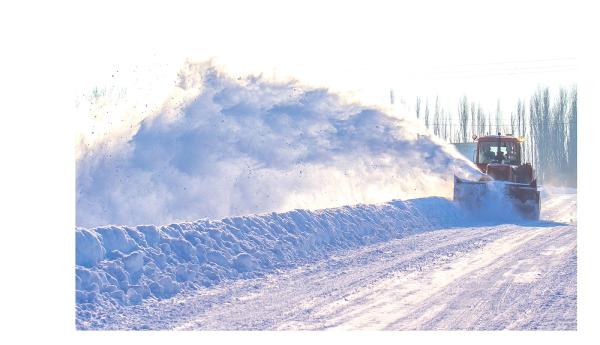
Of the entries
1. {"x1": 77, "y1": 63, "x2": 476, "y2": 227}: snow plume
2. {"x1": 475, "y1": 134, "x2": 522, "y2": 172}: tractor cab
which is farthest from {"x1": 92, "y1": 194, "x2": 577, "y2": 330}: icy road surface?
{"x1": 475, "y1": 134, "x2": 522, "y2": 172}: tractor cab

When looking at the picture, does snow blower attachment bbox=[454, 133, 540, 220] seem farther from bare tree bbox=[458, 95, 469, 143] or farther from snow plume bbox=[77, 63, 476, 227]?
bare tree bbox=[458, 95, 469, 143]

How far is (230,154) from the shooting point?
60.3 ft

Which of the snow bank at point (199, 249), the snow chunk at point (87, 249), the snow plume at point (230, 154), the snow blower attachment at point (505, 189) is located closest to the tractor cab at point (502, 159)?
the snow blower attachment at point (505, 189)

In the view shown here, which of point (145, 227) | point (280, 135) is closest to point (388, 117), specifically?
point (280, 135)

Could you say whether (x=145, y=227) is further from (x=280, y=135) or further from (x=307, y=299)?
(x=280, y=135)

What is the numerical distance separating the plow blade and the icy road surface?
5407mm

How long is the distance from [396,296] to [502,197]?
9955mm

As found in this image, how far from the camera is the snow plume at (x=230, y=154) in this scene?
58.1ft

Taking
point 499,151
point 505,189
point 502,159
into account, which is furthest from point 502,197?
point 499,151

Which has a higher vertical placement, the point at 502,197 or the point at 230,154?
the point at 230,154

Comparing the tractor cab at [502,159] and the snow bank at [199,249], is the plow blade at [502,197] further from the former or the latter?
the snow bank at [199,249]

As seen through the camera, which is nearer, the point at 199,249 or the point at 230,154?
the point at 199,249

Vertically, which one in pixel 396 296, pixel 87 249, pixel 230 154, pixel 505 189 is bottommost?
pixel 396 296

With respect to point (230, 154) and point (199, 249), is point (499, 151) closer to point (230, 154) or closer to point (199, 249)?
point (230, 154)
